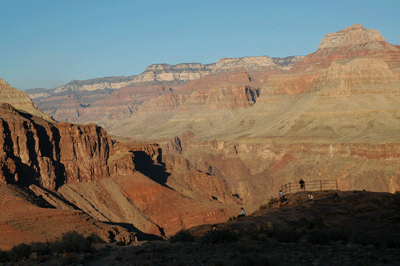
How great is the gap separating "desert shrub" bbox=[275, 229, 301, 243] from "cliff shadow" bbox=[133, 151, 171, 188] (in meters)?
85.5

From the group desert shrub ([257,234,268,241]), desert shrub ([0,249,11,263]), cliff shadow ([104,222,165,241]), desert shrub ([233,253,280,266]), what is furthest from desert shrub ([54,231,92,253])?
cliff shadow ([104,222,165,241])

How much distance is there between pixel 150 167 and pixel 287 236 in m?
93.9

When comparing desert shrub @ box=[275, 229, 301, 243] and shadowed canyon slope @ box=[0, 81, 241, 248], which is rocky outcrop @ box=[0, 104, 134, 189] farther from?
desert shrub @ box=[275, 229, 301, 243]

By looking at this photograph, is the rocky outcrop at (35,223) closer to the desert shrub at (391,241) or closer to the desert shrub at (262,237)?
the desert shrub at (262,237)

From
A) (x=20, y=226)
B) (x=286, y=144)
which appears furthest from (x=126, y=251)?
(x=286, y=144)

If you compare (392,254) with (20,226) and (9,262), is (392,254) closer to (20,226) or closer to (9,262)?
(9,262)

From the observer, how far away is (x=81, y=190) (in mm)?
91375

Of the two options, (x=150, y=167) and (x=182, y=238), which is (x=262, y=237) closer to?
(x=182, y=238)

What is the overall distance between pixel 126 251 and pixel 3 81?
178m

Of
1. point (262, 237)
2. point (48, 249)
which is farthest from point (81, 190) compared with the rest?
point (262, 237)

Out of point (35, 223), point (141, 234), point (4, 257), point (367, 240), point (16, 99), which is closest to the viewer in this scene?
point (367, 240)

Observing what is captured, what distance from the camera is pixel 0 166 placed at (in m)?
74.0

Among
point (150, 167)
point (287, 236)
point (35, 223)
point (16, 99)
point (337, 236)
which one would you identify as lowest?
point (150, 167)

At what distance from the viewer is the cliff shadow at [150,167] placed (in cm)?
11506
